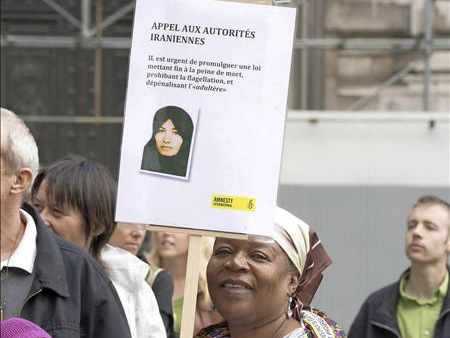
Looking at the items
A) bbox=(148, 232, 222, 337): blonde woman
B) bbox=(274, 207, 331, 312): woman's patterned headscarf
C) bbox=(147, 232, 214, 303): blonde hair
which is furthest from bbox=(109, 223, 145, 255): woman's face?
bbox=(274, 207, 331, 312): woman's patterned headscarf

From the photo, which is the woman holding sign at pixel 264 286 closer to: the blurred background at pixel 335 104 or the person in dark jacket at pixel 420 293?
the person in dark jacket at pixel 420 293

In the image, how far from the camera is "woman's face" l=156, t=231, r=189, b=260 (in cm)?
744

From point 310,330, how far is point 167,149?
2.35 ft

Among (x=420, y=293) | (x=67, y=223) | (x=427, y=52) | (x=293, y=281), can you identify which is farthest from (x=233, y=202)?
(x=427, y=52)

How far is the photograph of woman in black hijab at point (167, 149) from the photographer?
4.55 m

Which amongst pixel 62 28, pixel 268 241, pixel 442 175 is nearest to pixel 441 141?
pixel 442 175

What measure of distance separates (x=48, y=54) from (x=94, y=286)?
657 centimetres

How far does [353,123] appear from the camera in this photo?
10.8 metres

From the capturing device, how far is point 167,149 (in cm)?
456

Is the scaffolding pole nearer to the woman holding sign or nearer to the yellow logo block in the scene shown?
the woman holding sign

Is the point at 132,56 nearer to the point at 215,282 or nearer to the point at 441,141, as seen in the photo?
the point at 215,282

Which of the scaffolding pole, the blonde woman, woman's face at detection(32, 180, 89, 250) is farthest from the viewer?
the scaffolding pole

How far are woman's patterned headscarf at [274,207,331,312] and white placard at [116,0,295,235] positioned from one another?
0.59 feet

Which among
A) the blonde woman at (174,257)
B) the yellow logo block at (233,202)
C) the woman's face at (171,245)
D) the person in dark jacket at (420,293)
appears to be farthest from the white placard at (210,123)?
the person in dark jacket at (420,293)
